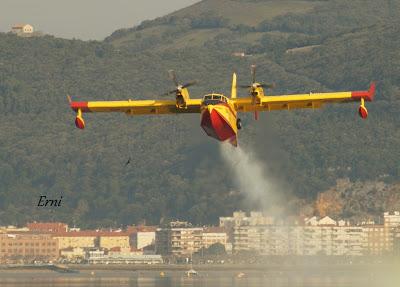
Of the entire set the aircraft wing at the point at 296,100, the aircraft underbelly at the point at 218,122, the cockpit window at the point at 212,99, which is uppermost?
the aircraft wing at the point at 296,100

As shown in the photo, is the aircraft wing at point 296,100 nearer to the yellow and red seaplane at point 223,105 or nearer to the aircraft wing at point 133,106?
the yellow and red seaplane at point 223,105

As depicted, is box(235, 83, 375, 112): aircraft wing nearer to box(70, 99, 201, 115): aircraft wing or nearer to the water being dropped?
box(70, 99, 201, 115): aircraft wing

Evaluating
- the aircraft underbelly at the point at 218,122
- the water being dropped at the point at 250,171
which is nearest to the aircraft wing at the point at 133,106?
the aircraft underbelly at the point at 218,122

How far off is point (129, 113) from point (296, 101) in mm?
11852

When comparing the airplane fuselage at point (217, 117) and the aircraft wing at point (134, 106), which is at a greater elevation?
the aircraft wing at point (134, 106)

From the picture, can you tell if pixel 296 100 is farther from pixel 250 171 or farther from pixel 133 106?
pixel 250 171

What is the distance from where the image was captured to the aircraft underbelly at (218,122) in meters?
115

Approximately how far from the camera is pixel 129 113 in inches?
4889

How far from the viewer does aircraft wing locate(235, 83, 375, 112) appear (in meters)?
120

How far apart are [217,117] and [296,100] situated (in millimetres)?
8992

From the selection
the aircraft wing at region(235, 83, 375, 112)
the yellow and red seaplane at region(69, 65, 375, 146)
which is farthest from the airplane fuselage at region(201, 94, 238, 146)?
the aircraft wing at region(235, 83, 375, 112)

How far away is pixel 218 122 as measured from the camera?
115438 millimetres

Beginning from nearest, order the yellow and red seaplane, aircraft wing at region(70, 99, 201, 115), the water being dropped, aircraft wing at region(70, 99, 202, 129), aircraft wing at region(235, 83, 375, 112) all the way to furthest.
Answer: the yellow and red seaplane → aircraft wing at region(235, 83, 375, 112) → aircraft wing at region(70, 99, 202, 129) → aircraft wing at region(70, 99, 201, 115) → the water being dropped

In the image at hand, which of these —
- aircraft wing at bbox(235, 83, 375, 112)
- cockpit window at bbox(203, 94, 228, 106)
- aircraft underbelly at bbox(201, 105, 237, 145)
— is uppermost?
aircraft wing at bbox(235, 83, 375, 112)
